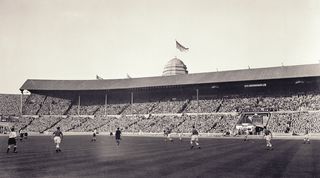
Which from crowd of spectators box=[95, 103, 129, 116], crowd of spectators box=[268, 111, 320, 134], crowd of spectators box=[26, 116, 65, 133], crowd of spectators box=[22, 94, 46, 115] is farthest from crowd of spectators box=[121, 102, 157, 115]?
crowd of spectators box=[268, 111, 320, 134]

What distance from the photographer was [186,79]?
264 ft

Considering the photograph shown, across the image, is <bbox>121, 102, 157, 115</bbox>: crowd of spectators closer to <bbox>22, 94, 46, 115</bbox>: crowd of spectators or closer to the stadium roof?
the stadium roof

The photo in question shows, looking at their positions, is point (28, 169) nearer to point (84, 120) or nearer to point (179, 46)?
point (84, 120)

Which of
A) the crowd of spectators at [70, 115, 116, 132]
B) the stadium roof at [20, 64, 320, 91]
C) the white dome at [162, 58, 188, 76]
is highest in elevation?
the white dome at [162, 58, 188, 76]

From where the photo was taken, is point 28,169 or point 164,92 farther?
point 164,92

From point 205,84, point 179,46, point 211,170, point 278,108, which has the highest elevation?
point 179,46

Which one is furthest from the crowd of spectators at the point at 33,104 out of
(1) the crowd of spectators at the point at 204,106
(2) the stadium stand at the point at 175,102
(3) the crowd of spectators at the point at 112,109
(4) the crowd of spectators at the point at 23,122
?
(1) the crowd of spectators at the point at 204,106

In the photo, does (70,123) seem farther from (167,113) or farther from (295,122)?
(295,122)

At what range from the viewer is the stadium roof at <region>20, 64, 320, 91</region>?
70750mm

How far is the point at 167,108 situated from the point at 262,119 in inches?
791

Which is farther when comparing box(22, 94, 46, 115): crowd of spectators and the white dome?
the white dome

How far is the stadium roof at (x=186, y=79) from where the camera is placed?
70.8 metres

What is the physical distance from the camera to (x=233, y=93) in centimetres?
7631

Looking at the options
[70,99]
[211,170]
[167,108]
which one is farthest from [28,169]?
[70,99]
